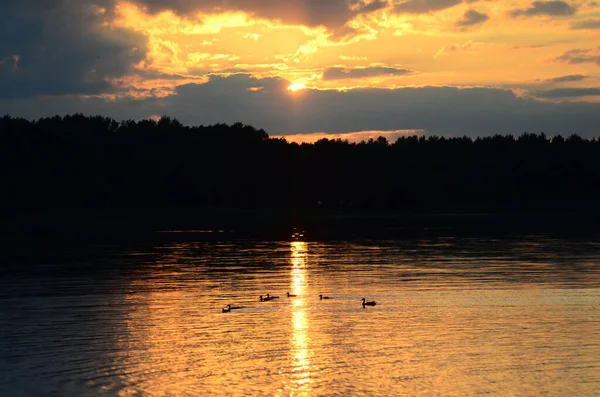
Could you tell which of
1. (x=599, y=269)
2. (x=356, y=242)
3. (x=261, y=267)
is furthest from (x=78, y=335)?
(x=356, y=242)

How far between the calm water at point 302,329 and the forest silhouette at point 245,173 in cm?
9936

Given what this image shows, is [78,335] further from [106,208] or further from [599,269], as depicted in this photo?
[106,208]

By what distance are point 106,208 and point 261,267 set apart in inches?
4025

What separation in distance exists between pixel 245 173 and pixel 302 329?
5674 inches

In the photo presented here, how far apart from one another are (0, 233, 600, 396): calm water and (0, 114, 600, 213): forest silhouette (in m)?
99.4

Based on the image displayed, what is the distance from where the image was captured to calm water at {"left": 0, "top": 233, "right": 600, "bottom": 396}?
68.8ft

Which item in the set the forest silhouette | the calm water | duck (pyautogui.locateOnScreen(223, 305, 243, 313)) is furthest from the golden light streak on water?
the forest silhouette

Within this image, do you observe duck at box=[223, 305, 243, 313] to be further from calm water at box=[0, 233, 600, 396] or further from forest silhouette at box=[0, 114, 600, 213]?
forest silhouette at box=[0, 114, 600, 213]

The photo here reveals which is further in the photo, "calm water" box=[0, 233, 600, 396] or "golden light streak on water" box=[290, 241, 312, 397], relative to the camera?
"calm water" box=[0, 233, 600, 396]

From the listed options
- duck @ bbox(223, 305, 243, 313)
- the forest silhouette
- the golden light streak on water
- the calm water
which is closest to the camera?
the golden light streak on water

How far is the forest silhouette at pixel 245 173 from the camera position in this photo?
476ft

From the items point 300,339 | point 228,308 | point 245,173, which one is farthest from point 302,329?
point 245,173

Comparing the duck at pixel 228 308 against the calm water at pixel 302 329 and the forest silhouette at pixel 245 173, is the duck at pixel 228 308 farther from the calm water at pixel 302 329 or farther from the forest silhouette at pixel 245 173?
the forest silhouette at pixel 245 173

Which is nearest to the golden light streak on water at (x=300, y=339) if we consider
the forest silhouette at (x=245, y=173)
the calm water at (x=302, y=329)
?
the calm water at (x=302, y=329)
